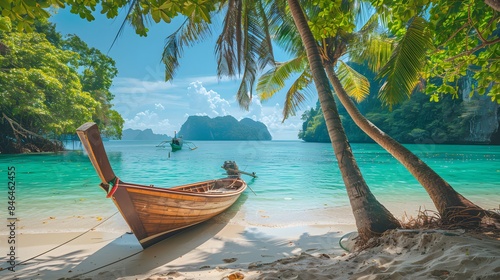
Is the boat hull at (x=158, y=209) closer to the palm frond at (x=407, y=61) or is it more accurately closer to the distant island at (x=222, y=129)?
the palm frond at (x=407, y=61)

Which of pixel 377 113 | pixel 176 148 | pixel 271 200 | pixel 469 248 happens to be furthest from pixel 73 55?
pixel 377 113

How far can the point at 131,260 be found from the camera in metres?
3.72

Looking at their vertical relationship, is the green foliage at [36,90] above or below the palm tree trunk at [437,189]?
above

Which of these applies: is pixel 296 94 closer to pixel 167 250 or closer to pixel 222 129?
pixel 167 250

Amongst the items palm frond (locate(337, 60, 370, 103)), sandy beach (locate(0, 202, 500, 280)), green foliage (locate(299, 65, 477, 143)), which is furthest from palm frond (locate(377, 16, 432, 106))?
green foliage (locate(299, 65, 477, 143))

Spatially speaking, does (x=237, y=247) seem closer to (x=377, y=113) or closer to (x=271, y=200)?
(x=271, y=200)

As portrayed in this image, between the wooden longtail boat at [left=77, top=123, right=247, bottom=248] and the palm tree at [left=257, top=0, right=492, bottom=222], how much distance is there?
10.8ft

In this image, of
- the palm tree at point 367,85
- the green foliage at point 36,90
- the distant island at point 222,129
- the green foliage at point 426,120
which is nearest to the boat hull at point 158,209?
the palm tree at point 367,85

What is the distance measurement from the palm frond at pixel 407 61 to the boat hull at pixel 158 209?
13.2ft

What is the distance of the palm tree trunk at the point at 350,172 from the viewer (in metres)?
3.12

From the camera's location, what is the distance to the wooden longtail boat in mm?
3170

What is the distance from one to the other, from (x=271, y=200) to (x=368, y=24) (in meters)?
6.34

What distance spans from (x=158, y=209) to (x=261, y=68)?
4169 mm

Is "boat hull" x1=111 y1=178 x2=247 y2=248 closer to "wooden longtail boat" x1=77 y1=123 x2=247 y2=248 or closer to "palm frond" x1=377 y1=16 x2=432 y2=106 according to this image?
"wooden longtail boat" x1=77 y1=123 x2=247 y2=248
